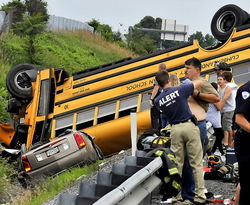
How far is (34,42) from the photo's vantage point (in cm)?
2725

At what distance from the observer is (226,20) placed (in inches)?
516

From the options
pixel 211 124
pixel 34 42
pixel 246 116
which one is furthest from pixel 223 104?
pixel 34 42

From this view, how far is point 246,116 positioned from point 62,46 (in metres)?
32.6

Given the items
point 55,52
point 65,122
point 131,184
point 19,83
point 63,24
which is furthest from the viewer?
point 63,24

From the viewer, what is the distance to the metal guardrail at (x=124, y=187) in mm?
4383

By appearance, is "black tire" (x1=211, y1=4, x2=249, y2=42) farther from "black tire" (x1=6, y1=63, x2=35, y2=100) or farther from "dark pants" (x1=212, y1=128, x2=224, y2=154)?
"black tire" (x1=6, y1=63, x2=35, y2=100)

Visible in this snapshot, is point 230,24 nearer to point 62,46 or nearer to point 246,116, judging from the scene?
point 246,116

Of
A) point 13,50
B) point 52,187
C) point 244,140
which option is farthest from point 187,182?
point 13,50

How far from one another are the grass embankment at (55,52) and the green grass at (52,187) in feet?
4.02

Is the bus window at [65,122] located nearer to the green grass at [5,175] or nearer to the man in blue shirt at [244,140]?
the green grass at [5,175]

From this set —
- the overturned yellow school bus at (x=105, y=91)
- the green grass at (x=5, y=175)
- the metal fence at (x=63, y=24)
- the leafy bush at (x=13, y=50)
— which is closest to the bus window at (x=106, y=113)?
the overturned yellow school bus at (x=105, y=91)

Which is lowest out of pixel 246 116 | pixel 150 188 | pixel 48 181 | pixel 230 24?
pixel 48 181

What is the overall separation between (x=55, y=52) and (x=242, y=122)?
95.8 ft

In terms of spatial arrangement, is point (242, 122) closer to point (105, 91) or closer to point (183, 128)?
point (183, 128)
